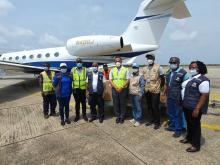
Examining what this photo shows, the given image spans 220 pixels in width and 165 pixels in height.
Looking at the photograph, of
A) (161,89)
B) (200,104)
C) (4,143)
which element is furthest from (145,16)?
(4,143)

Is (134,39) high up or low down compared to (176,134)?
up

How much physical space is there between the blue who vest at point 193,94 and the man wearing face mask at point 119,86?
191 cm

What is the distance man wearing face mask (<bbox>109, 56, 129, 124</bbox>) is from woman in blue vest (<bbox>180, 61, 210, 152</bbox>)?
1822 millimetres

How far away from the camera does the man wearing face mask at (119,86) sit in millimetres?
5344

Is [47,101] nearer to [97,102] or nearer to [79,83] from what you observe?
[79,83]

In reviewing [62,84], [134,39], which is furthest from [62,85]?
[134,39]

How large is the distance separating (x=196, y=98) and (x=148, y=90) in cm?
157

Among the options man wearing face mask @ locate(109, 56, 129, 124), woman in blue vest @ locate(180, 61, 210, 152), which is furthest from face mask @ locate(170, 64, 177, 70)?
man wearing face mask @ locate(109, 56, 129, 124)

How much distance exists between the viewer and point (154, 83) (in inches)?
195

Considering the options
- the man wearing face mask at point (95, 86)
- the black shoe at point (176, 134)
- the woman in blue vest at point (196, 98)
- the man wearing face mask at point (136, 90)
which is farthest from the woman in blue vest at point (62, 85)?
the woman in blue vest at point (196, 98)

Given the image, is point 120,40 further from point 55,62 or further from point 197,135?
point 197,135

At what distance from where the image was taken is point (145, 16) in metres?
11.2

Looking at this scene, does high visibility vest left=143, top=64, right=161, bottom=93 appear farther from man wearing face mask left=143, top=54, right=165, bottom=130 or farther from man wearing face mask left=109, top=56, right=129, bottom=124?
man wearing face mask left=109, top=56, right=129, bottom=124

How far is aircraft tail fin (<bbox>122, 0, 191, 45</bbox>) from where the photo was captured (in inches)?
414
